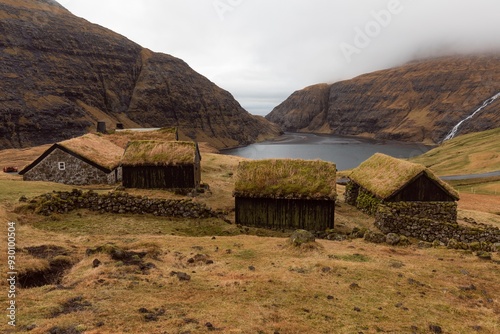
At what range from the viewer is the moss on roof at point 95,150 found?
35375 millimetres

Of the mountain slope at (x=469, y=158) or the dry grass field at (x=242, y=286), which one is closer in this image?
the dry grass field at (x=242, y=286)

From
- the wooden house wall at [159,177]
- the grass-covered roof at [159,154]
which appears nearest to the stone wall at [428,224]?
the wooden house wall at [159,177]

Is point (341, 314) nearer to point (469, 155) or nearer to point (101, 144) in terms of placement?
point (101, 144)

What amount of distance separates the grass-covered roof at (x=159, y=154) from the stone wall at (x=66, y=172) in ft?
17.8

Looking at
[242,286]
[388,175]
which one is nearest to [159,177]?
[388,175]

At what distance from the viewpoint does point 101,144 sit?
39.7 meters

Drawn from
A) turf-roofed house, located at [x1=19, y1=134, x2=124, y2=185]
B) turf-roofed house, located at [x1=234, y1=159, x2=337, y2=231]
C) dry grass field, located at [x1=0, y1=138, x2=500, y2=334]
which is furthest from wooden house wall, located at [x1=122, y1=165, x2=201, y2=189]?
dry grass field, located at [x1=0, y1=138, x2=500, y2=334]

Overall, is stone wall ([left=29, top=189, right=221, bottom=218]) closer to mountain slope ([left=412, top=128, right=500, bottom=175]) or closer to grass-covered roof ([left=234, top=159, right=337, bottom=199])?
grass-covered roof ([left=234, top=159, right=337, bottom=199])

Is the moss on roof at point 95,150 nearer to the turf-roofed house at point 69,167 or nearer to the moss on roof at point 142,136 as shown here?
the turf-roofed house at point 69,167

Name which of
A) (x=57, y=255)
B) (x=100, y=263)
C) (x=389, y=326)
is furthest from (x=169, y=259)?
(x=389, y=326)

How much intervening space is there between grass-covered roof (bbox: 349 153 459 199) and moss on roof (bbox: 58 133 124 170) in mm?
26605

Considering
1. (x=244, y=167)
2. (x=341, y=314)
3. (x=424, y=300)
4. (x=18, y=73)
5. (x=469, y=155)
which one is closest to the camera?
(x=341, y=314)

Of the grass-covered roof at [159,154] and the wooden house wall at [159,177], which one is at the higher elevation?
the grass-covered roof at [159,154]

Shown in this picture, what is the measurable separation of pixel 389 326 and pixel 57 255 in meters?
13.2
